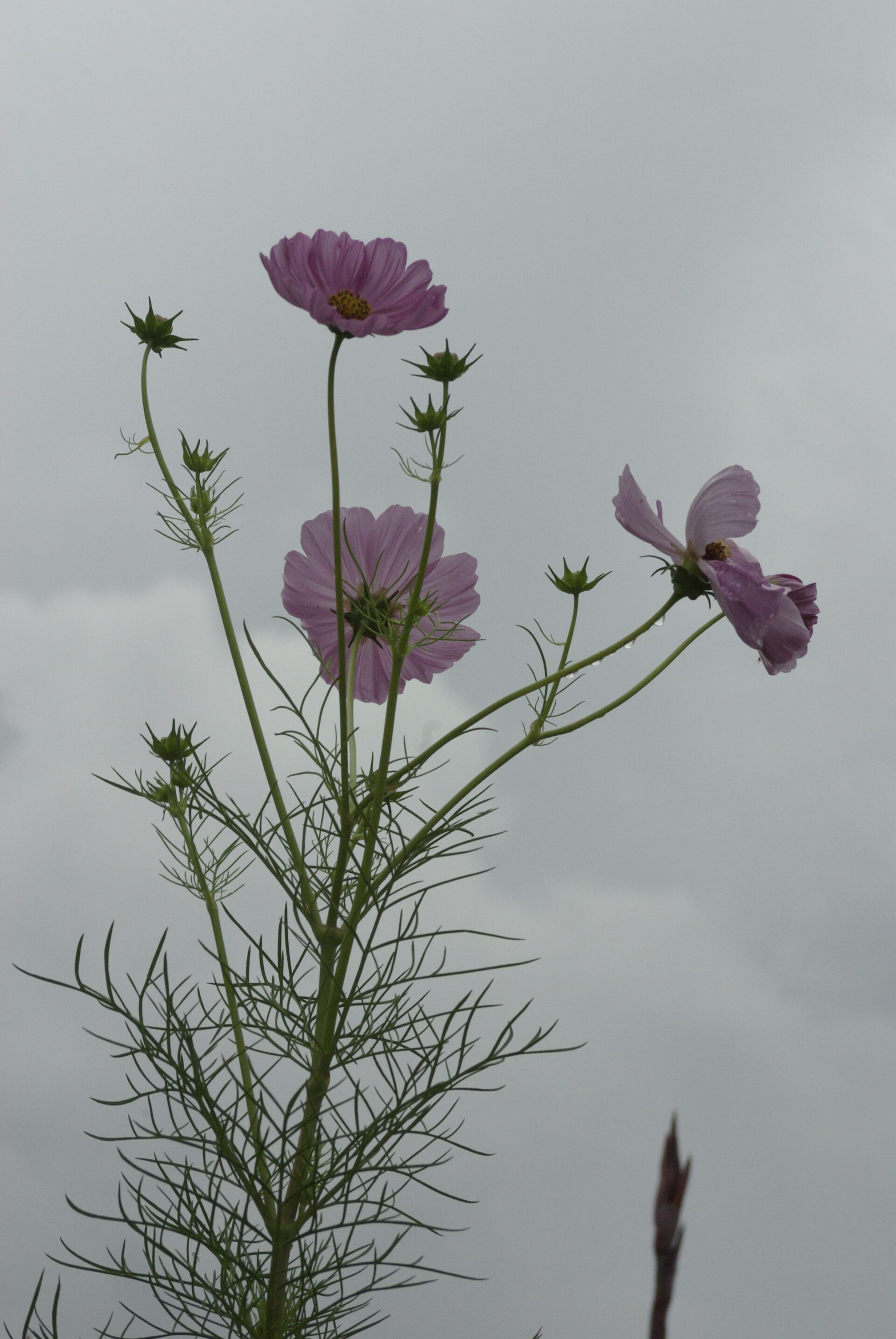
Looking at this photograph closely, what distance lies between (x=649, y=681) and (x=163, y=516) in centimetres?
52

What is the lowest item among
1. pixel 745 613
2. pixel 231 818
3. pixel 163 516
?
pixel 231 818

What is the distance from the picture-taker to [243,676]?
3.18 feet

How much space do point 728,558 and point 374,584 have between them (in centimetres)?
32

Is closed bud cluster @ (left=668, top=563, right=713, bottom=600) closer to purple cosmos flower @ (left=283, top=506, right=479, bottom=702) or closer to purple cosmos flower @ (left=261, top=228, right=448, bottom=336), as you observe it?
purple cosmos flower @ (left=283, top=506, right=479, bottom=702)

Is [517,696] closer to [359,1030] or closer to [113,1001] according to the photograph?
[359,1030]

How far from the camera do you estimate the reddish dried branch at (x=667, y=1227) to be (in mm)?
234

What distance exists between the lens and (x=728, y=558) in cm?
101

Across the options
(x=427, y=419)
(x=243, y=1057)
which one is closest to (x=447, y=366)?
(x=427, y=419)

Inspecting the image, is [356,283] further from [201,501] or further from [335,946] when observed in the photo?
[335,946]

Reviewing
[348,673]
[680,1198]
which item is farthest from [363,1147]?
[680,1198]

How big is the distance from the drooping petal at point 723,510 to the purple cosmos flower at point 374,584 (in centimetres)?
22

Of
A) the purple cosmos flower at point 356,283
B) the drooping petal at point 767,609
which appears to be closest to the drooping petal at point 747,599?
the drooping petal at point 767,609

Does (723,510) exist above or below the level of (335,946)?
above

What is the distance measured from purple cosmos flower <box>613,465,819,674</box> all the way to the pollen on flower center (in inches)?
10.4
